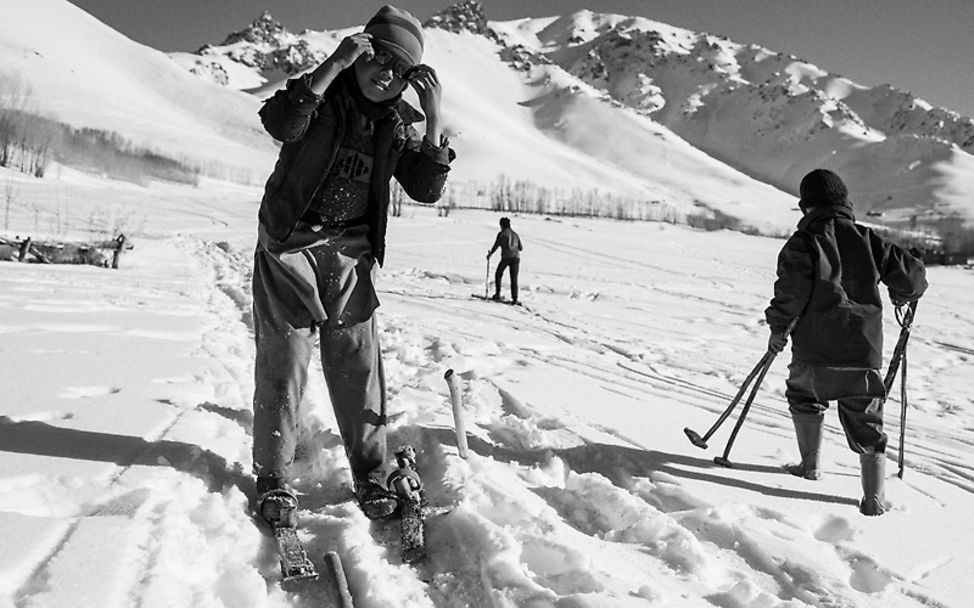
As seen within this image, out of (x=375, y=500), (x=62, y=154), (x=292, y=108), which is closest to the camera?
(x=292, y=108)

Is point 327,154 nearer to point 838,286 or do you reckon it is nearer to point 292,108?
point 292,108

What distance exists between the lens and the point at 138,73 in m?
131

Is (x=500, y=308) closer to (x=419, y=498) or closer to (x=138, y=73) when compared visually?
(x=419, y=498)

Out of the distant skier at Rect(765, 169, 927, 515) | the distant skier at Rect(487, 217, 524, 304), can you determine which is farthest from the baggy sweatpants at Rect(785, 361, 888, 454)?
the distant skier at Rect(487, 217, 524, 304)

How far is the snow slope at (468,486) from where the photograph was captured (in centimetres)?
199

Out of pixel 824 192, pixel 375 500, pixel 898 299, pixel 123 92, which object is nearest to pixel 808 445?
pixel 898 299

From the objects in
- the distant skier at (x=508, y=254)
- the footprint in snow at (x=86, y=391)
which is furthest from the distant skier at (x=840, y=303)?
the distant skier at (x=508, y=254)

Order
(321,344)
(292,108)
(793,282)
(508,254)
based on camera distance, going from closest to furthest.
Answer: (292,108) < (321,344) < (793,282) < (508,254)

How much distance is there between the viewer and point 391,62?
2371 mm

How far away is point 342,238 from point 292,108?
0.59 metres

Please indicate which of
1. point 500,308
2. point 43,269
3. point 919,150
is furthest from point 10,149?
point 919,150

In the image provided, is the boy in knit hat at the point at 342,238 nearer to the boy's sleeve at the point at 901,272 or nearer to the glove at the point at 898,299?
the boy's sleeve at the point at 901,272

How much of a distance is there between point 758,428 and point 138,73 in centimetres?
15488

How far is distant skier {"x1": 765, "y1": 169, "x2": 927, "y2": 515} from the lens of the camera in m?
3.15
